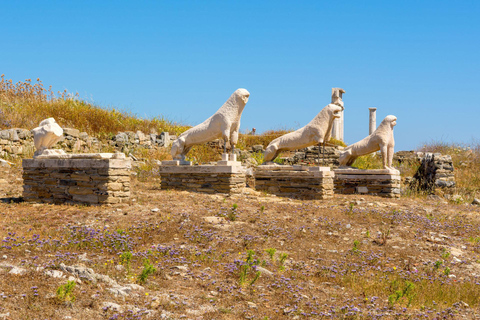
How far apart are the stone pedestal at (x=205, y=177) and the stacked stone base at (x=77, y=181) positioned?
238 cm

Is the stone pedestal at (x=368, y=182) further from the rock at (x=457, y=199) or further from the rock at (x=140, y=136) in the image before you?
the rock at (x=140, y=136)


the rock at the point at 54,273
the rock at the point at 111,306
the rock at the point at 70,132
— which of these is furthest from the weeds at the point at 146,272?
the rock at the point at 70,132

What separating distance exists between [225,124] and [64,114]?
813 centimetres

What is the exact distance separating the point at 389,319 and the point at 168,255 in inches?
113

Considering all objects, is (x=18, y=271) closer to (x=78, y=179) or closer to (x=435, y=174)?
(x=78, y=179)

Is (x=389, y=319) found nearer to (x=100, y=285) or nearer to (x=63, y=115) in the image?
(x=100, y=285)

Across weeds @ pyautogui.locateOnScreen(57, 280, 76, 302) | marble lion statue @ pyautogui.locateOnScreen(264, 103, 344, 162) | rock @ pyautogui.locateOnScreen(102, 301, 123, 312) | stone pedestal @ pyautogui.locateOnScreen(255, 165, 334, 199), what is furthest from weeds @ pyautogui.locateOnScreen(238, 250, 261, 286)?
marble lion statue @ pyautogui.locateOnScreen(264, 103, 344, 162)

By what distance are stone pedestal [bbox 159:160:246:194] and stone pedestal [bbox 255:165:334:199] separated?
4.04 ft

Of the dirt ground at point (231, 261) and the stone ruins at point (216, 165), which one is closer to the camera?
the dirt ground at point (231, 261)

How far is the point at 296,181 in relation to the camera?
11000 mm

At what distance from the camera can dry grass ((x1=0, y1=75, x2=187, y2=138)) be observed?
14.7m

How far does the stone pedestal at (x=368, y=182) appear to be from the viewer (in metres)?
11.7

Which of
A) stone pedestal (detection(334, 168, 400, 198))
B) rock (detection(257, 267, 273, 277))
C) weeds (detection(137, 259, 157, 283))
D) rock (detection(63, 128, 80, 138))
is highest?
rock (detection(63, 128, 80, 138))

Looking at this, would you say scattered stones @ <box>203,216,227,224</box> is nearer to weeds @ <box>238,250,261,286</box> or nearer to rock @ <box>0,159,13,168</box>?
weeds @ <box>238,250,261,286</box>
